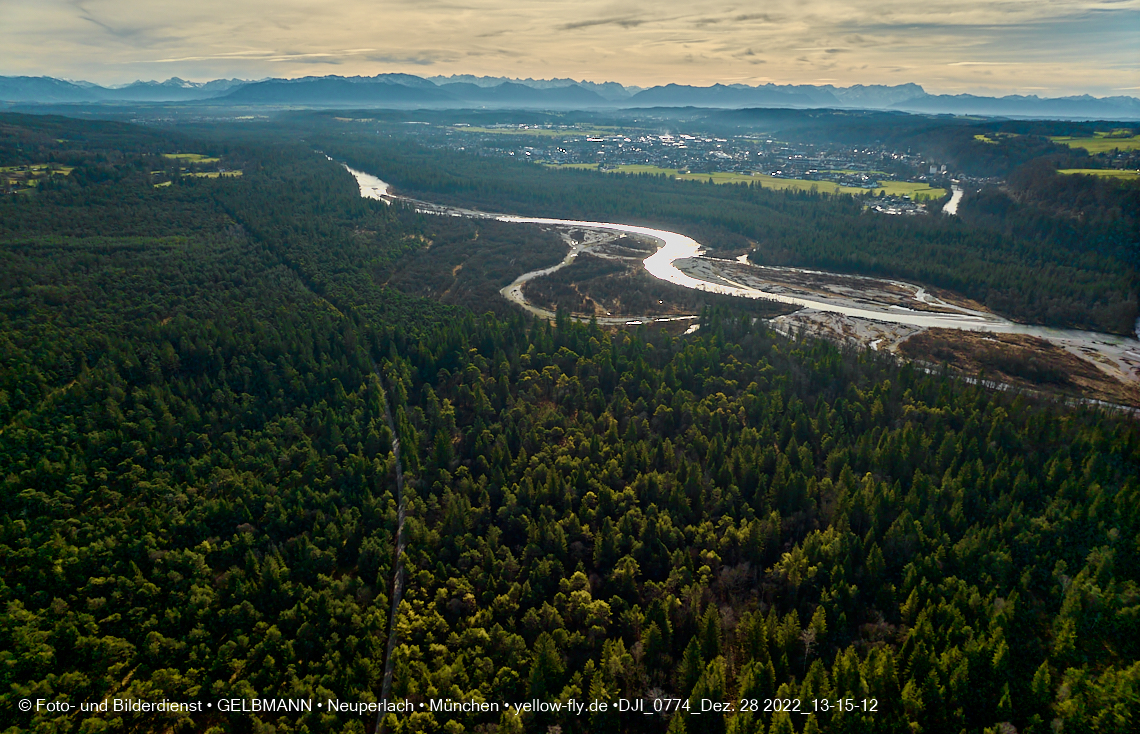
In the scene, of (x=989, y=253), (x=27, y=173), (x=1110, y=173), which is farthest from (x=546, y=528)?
(x=27, y=173)

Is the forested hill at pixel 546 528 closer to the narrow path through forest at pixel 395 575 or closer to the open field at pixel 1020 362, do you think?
the narrow path through forest at pixel 395 575

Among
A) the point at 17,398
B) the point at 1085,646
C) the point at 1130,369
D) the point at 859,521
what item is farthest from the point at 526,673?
the point at 1130,369

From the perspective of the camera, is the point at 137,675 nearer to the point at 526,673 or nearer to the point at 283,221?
the point at 526,673

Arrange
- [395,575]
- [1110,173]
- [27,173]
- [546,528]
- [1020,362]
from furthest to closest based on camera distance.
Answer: [27,173] < [1110,173] < [1020,362] < [546,528] < [395,575]

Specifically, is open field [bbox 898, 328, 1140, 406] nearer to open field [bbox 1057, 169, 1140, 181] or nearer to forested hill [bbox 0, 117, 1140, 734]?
forested hill [bbox 0, 117, 1140, 734]

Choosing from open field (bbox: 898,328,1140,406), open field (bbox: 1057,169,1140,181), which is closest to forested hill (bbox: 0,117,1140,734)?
open field (bbox: 898,328,1140,406)

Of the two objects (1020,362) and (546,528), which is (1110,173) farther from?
(546,528)

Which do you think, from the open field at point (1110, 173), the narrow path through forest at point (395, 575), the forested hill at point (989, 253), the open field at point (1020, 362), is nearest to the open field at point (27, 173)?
the narrow path through forest at point (395, 575)

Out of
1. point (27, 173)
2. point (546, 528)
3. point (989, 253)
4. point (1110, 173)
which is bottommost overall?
point (546, 528)
